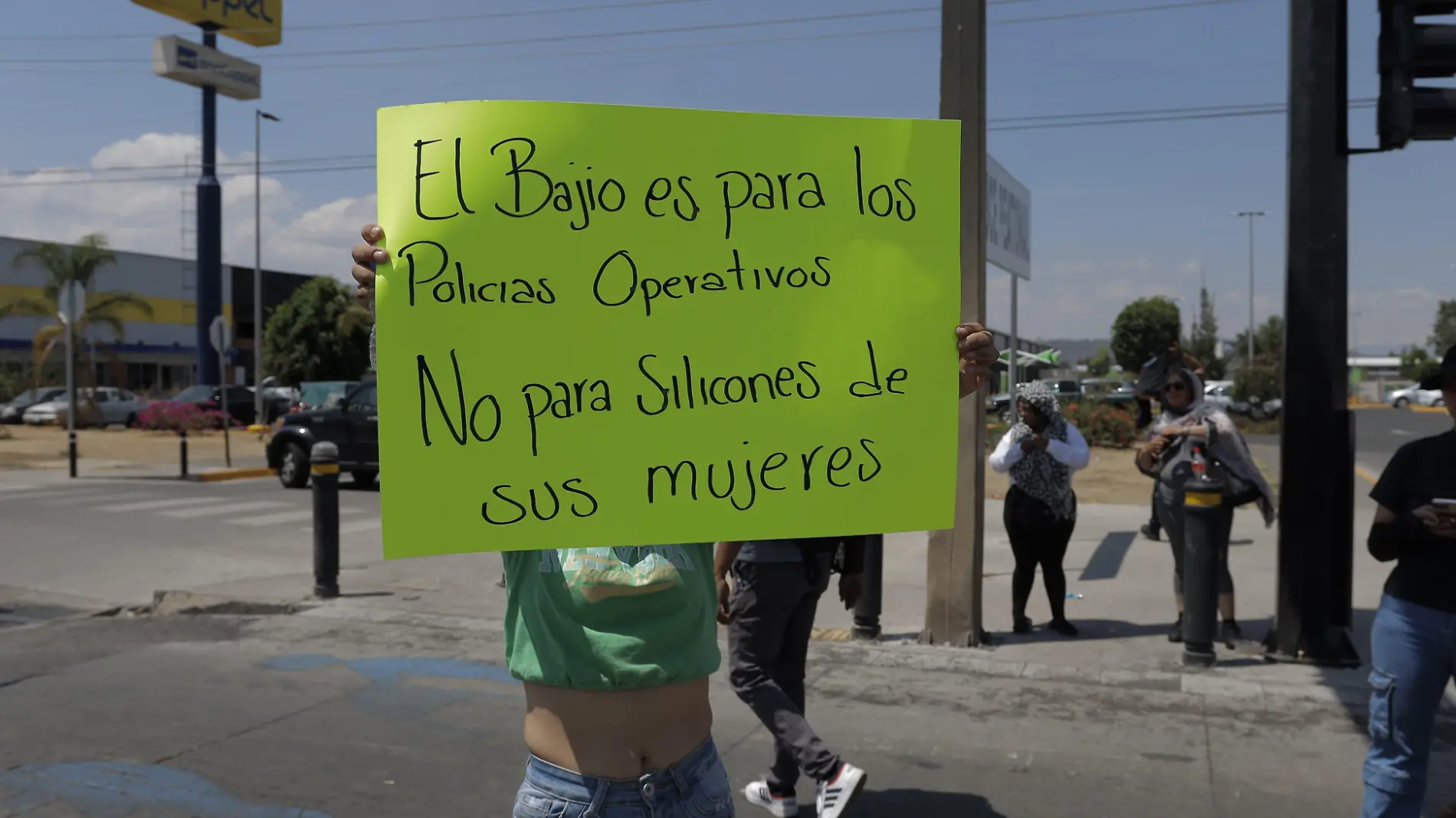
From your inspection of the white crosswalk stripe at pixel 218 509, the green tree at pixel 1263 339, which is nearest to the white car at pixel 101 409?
the white crosswalk stripe at pixel 218 509

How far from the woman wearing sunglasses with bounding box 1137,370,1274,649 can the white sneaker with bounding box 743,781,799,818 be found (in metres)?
3.67

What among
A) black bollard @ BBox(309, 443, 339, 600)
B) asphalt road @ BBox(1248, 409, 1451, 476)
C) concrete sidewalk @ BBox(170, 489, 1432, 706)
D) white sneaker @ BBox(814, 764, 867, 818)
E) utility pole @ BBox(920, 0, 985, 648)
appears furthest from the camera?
asphalt road @ BBox(1248, 409, 1451, 476)

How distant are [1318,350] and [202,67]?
50835 mm

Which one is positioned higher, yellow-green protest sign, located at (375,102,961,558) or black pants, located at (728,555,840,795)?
yellow-green protest sign, located at (375,102,961,558)

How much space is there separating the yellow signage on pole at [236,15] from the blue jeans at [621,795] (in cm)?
5133

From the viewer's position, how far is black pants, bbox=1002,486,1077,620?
7.48m

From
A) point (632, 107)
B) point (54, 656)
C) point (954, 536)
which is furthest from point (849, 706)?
point (54, 656)

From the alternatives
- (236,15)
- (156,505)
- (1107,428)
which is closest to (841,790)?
(156,505)

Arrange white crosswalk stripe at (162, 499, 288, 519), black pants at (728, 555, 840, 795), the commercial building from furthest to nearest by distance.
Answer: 1. the commercial building
2. white crosswalk stripe at (162, 499, 288, 519)
3. black pants at (728, 555, 840, 795)

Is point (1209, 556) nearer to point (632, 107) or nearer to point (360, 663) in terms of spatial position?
point (360, 663)

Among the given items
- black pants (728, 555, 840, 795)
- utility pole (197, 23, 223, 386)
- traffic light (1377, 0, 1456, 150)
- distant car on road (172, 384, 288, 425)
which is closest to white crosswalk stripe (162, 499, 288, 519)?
black pants (728, 555, 840, 795)

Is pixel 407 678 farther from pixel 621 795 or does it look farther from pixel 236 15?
pixel 236 15

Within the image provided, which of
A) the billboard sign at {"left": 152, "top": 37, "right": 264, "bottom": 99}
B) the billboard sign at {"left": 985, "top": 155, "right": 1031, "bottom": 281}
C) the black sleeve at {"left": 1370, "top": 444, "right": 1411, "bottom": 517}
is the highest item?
the billboard sign at {"left": 152, "top": 37, "right": 264, "bottom": 99}

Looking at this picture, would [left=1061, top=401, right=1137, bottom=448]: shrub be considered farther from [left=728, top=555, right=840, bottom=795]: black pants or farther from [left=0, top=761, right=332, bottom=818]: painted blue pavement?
[left=0, top=761, right=332, bottom=818]: painted blue pavement
